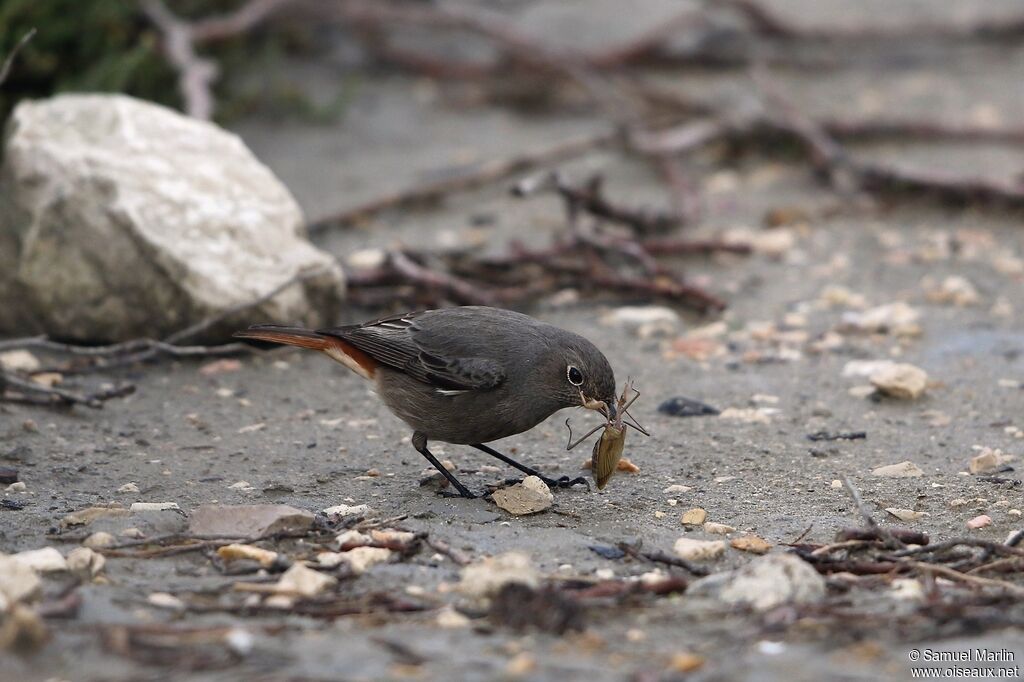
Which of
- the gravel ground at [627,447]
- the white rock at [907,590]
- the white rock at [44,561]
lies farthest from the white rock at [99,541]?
the white rock at [907,590]

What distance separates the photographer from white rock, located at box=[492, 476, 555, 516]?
4578mm

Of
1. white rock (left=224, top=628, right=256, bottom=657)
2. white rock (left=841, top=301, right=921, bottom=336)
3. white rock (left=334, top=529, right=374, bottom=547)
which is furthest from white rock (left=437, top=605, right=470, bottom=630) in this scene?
white rock (left=841, top=301, right=921, bottom=336)

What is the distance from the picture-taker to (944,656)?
319 cm

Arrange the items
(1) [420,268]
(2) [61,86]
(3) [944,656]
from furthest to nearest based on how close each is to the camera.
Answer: (2) [61,86], (1) [420,268], (3) [944,656]

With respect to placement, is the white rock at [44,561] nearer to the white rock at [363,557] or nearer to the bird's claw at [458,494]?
the white rock at [363,557]

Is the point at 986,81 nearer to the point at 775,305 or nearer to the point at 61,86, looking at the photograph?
the point at 775,305

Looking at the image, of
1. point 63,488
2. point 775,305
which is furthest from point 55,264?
point 775,305

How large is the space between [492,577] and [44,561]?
1262 millimetres

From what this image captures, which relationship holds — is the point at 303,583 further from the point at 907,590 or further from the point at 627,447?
the point at 627,447

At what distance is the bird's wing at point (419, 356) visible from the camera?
4.78 metres

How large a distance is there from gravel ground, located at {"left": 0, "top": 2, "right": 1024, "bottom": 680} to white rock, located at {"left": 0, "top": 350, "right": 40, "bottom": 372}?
50 cm

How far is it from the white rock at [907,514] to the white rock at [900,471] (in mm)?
381

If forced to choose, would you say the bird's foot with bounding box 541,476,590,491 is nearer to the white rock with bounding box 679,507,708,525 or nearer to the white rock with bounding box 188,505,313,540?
the white rock with bounding box 679,507,708,525

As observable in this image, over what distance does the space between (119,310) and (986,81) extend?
704 centimetres
